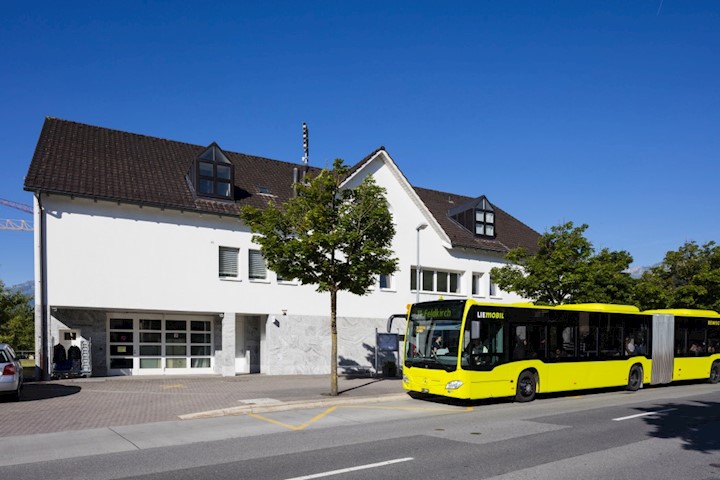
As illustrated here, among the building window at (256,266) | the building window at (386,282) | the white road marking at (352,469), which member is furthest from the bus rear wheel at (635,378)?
the building window at (256,266)

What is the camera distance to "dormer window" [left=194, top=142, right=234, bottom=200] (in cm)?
2477

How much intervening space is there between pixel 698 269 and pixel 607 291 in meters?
8.42

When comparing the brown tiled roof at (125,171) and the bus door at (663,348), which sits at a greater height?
the brown tiled roof at (125,171)

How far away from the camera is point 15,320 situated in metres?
50.5

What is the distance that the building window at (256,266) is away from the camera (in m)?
25.4

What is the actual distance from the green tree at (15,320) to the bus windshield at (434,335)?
33.5 m

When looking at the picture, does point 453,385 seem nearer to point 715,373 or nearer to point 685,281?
point 715,373

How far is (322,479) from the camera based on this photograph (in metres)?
7.63

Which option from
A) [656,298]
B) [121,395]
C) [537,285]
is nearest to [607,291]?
[537,285]

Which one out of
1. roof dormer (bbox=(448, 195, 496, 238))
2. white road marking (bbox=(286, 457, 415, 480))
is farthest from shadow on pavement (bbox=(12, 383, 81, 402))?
roof dormer (bbox=(448, 195, 496, 238))

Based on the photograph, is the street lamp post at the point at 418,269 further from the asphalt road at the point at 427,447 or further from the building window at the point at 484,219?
the asphalt road at the point at 427,447

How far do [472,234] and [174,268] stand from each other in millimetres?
17825

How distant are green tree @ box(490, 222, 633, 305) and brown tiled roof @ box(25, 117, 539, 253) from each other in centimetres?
931

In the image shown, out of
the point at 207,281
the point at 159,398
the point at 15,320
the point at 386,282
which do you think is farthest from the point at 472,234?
the point at 15,320
